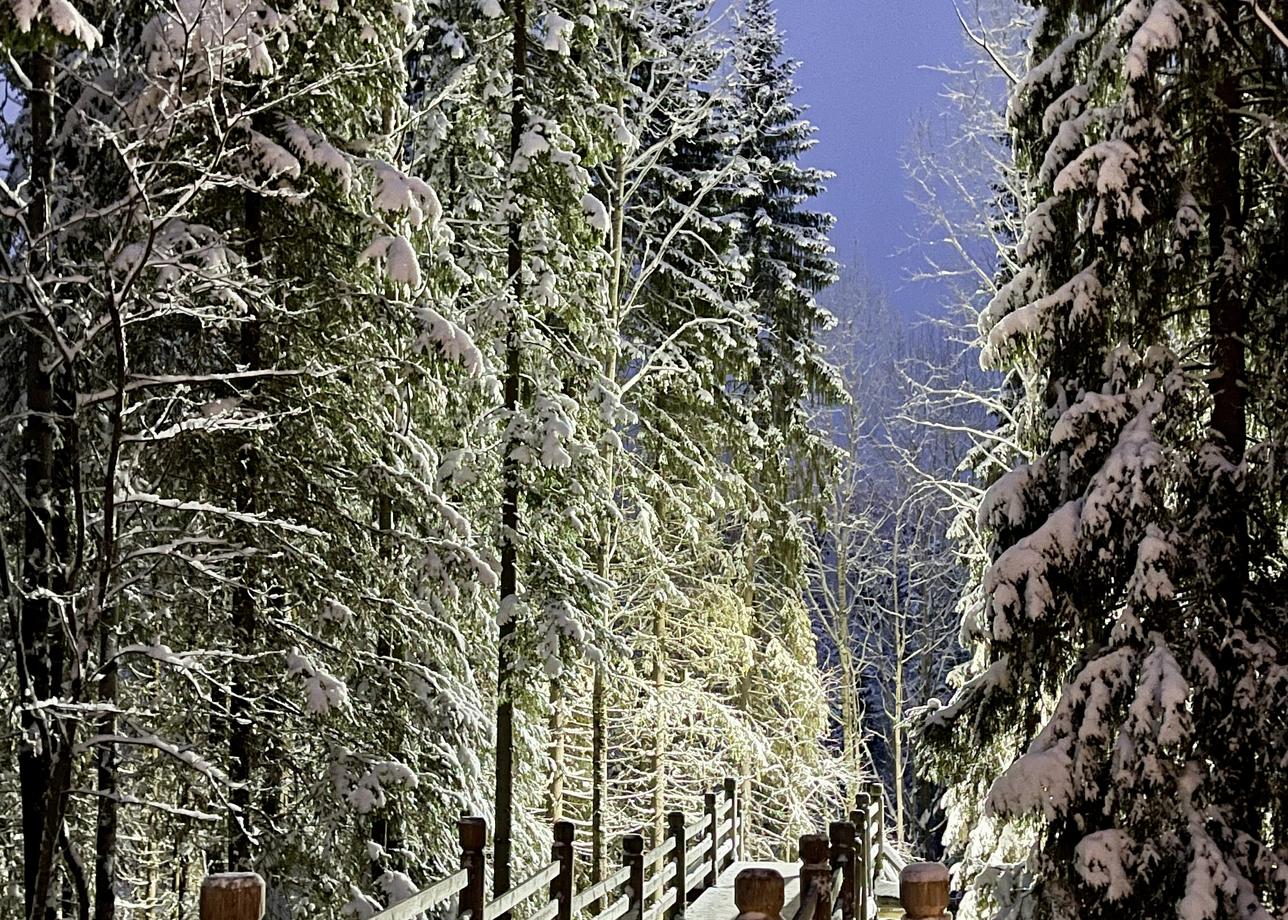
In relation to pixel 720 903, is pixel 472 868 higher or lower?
higher

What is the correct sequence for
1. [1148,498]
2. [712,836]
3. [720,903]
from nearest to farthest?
[1148,498] < [720,903] < [712,836]

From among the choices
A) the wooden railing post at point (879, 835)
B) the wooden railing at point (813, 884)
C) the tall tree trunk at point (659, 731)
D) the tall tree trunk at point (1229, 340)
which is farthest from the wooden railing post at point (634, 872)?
the wooden railing post at point (879, 835)

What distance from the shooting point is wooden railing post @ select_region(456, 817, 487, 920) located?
22.5ft

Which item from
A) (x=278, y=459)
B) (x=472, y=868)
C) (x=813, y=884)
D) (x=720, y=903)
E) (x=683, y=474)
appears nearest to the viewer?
(x=813, y=884)

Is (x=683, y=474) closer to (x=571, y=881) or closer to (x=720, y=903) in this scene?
(x=720, y=903)

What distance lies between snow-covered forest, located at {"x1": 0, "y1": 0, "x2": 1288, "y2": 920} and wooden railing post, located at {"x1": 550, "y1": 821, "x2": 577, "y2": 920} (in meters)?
1.16

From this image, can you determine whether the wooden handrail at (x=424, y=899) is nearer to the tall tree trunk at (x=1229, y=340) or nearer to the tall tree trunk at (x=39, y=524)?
the tall tree trunk at (x=39, y=524)

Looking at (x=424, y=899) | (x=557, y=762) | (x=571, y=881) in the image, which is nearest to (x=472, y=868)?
(x=424, y=899)

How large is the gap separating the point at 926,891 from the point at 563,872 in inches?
233

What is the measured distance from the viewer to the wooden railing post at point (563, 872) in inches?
330

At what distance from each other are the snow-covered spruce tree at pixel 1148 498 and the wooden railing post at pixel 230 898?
4770 mm

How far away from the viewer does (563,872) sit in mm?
8430

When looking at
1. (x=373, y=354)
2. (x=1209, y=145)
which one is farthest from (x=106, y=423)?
(x=1209, y=145)

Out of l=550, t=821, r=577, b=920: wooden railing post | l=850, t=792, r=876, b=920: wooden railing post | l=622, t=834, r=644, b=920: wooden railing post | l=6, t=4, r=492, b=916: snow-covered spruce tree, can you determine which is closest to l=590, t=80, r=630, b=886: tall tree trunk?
l=850, t=792, r=876, b=920: wooden railing post
